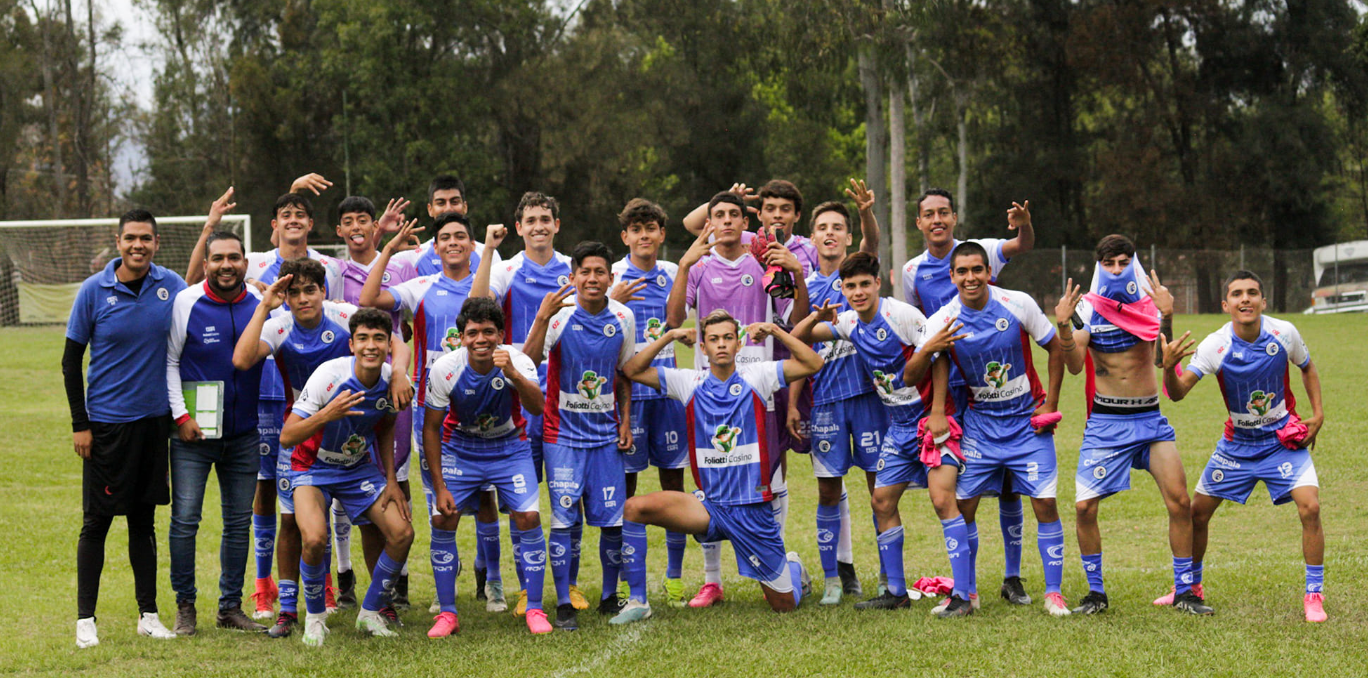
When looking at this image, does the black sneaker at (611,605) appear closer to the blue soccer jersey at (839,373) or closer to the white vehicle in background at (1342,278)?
the blue soccer jersey at (839,373)

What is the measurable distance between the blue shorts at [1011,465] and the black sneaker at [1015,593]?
588 millimetres

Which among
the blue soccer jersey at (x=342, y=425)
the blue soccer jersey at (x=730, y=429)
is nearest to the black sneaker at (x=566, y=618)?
the blue soccer jersey at (x=730, y=429)

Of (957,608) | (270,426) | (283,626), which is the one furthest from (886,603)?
(270,426)

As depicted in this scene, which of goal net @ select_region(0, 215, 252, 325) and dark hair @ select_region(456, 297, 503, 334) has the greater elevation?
goal net @ select_region(0, 215, 252, 325)

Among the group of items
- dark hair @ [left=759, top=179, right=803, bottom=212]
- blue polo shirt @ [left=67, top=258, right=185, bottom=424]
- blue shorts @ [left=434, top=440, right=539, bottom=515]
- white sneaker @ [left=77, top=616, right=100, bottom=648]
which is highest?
dark hair @ [left=759, top=179, right=803, bottom=212]

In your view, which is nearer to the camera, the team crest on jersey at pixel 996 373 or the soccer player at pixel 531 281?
the team crest on jersey at pixel 996 373

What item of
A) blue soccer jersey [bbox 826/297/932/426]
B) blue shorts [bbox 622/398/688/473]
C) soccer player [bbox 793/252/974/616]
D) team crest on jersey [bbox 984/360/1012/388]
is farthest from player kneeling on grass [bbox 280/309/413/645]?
team crest on jersey [bbox 984/360/1012/388]

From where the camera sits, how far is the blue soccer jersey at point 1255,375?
21.7 feet

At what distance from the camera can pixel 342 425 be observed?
6.37 meters

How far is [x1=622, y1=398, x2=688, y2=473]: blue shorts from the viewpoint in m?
7.28

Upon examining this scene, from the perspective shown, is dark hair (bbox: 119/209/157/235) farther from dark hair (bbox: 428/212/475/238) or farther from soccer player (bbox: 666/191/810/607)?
soccer player (bbox: 666/191/810/607)

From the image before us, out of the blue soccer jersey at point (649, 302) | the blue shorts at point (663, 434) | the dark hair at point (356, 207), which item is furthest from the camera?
the dark hair at point (356, 207)

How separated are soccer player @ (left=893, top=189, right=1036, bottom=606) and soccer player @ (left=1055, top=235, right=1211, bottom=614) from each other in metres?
0.39

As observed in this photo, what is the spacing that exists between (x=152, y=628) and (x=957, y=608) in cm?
444
